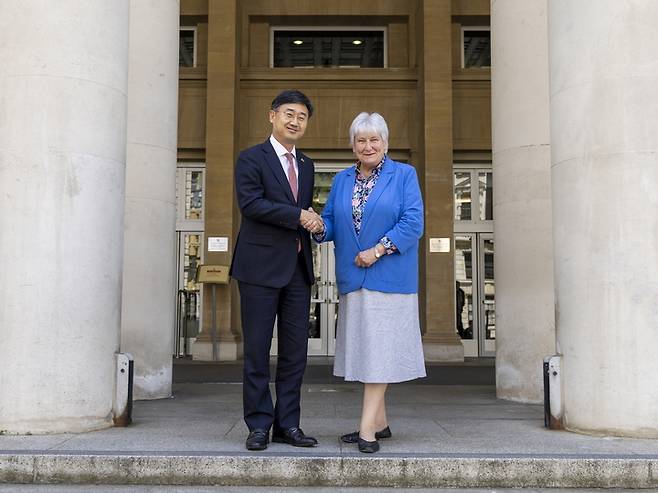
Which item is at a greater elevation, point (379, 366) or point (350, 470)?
point (379, 366)

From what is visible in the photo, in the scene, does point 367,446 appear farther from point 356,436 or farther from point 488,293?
point 488,293

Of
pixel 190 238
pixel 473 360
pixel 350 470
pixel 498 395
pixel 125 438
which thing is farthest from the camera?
pixel 190 238

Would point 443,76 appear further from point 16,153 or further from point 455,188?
point 16,153

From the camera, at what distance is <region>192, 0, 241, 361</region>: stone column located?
14.5m

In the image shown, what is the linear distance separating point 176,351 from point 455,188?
6.98 metres

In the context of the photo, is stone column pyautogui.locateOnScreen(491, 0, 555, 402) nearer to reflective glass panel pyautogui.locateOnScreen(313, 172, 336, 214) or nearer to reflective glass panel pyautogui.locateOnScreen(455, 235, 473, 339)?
reflective glass panel pyautogui.locateOnScreen(313, 172, 336, 214)

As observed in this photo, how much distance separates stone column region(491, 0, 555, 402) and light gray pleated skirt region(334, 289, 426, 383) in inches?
133

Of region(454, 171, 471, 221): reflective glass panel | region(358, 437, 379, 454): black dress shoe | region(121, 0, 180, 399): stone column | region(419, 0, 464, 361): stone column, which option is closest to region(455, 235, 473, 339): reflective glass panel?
region(454, 171, 471, 221): reflective glass panel

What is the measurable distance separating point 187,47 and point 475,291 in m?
8.28

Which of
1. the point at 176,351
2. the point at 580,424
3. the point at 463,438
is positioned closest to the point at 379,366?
the point at 463,438

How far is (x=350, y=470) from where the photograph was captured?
4.16 m

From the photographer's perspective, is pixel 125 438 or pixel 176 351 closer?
pixel 125 438

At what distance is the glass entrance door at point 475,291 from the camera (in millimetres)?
15453

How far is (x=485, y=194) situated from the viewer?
15766mm
